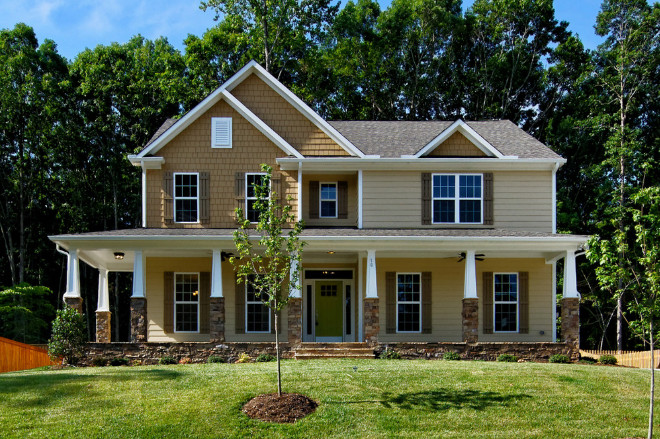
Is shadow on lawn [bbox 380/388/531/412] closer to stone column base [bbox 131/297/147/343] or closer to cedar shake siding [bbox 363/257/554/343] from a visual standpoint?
cedar shake siding [bbox 363/257/554/343]

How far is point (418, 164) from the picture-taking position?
2041 centimetres

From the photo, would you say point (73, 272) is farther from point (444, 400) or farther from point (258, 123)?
point (444, 400)

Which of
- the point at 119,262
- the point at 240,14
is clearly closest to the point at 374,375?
the point at 119,262

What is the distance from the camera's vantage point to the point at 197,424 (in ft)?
36.4

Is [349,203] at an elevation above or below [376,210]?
above

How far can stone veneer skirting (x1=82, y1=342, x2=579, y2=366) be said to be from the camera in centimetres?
1761

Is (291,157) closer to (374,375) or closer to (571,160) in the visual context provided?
(374,375)

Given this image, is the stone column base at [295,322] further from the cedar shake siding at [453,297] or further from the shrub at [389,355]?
the cedar shake siding at [453,297]

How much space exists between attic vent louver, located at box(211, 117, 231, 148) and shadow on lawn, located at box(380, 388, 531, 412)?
35.0ft

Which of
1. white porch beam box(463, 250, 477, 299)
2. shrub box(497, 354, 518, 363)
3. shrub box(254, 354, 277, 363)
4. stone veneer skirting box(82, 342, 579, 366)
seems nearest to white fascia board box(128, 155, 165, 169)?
stone veneer skirting box(82, 342, 579, 366)

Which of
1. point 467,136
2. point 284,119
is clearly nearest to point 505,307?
point 467,136

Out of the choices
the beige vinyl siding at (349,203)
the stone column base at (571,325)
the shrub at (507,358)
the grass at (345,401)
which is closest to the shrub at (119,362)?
the grass at (345,401)

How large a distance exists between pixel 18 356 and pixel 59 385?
6.47 metres

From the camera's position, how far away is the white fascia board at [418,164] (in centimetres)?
2019
